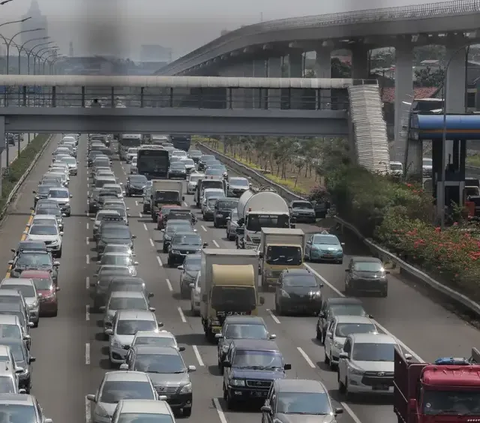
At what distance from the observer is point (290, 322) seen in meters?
14.4

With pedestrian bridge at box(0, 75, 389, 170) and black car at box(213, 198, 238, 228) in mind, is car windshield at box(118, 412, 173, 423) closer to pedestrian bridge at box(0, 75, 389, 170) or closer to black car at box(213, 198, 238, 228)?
pedestrian bridge at box(0, 75, 389, 170)

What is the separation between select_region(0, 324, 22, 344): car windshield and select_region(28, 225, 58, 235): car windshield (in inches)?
373

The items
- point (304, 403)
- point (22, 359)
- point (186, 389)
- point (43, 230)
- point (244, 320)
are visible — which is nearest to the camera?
point (304, 403)

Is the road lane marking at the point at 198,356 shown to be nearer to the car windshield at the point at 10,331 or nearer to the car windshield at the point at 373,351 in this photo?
the car windshield at the point at 10,331

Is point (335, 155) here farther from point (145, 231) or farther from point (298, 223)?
point (145, 231)

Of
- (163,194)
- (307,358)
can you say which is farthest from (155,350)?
(163,194)

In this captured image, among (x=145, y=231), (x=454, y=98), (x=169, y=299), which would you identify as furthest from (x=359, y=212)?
(x=454, y=98)

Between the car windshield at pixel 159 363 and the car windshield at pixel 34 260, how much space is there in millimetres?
6730

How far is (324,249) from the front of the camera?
19.1 metres

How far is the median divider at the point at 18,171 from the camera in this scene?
26.4 metres

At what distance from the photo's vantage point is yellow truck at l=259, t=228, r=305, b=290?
16.8 metres

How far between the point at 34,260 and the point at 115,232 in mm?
3829

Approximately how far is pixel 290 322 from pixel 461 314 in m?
1.79

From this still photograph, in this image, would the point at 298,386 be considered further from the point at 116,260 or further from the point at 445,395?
the point at 116,260
